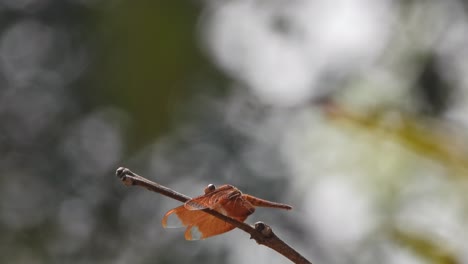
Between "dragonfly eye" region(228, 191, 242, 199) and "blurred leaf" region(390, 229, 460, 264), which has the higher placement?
"blurred leaf" region(390, 229, 460, 264)

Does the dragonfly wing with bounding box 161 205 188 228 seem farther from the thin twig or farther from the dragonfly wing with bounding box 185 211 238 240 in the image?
the thin twig

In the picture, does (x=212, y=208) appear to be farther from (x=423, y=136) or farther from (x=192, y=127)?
(x=192, y=127)

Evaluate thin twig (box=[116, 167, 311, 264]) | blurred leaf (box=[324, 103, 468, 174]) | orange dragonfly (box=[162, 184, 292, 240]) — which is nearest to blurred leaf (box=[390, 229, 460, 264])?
blurred leaf (box=[324, 103, 468, 174])

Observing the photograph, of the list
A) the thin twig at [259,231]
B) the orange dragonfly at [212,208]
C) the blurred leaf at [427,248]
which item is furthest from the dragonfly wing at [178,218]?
the blurred leaf at [427,248]

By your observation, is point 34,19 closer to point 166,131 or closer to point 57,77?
point 57,77

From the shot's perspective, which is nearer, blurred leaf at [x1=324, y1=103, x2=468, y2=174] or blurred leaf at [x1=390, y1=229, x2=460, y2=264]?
blurred leaf at [x1=390, y1=229, x2=460, y2=264]

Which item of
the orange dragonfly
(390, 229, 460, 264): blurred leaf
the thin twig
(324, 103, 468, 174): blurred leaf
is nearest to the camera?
the thin twig

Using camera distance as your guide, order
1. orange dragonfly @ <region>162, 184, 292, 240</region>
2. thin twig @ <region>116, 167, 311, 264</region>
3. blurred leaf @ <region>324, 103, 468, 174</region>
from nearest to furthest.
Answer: thin twig @ <region>116, 167, 311, 264</region> < orange dragonfly @ <region>162, 184, 292, 240</region> < blurred leaf @ <region>324, 103, 468, 174</region>
